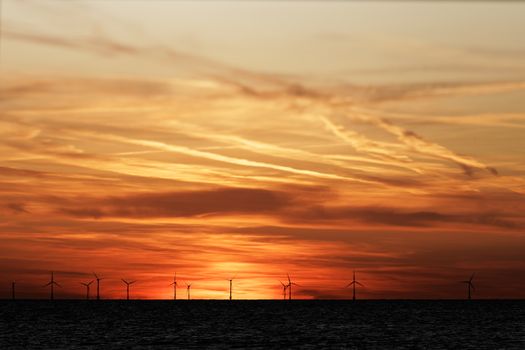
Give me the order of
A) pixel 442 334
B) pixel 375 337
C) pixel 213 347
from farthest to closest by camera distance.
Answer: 1. pixel 442 334
2. pixel 375 337
3. pixel 213 347

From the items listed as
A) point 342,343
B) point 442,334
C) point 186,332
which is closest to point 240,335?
point 186,332

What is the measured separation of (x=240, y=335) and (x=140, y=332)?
962 inches

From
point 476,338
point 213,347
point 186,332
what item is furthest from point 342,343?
point 186,332

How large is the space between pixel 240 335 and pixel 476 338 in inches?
1860

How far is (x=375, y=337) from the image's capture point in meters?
176

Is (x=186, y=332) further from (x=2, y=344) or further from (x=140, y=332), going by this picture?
(x=2, y=344)

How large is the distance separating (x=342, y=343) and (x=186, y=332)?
162 feet

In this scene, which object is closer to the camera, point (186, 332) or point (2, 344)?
point (2, 344)

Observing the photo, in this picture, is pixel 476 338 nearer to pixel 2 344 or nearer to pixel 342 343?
pixel 342 343

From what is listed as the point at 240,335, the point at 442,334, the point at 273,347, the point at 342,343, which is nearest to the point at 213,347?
the point at 273,347

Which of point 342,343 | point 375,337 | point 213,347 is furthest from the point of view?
point 375,337

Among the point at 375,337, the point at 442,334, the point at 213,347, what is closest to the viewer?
the point at 213,347

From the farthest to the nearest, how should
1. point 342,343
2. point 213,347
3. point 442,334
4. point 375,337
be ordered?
point 442,334
point 375,337
point 342,343
point 213,347

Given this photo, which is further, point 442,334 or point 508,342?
point 442,334
